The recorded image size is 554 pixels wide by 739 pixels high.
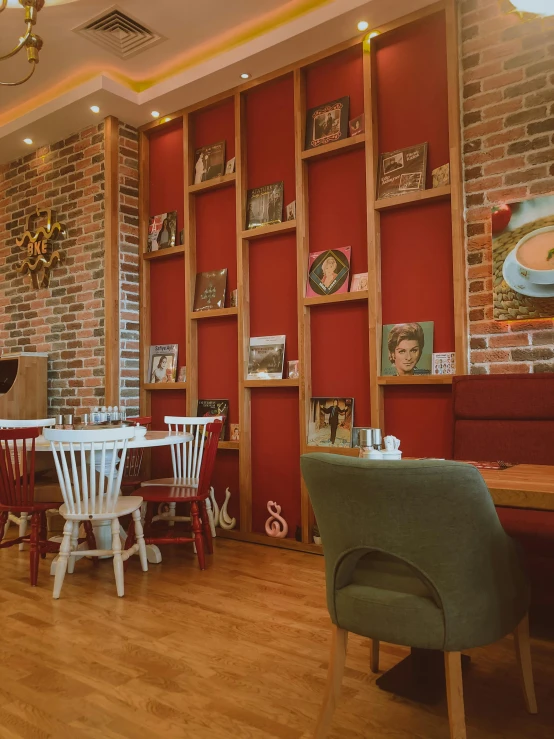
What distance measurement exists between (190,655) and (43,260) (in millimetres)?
4193

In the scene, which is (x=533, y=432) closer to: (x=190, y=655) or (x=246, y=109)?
(x=190, y=655)

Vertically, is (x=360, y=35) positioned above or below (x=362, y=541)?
above

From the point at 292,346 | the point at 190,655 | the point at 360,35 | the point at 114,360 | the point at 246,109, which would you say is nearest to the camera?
the point at 190,655

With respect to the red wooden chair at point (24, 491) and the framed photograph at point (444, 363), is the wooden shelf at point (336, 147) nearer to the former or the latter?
the framed photograph at point (444, 363)

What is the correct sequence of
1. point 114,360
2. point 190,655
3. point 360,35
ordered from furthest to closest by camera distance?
point 114,360 < point 360,35 < point 190,655

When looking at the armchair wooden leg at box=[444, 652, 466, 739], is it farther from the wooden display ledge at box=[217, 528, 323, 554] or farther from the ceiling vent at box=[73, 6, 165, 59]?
the ceiling vent at box=[73, 6, 165, 59]

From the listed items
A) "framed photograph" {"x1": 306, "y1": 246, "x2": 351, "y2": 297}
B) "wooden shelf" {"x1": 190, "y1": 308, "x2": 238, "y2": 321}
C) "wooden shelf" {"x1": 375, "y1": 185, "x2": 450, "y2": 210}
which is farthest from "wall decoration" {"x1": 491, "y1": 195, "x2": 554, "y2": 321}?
"wooden shelf" {"x1": 190, "y1": 308, "x2": 238, "y2": 321}

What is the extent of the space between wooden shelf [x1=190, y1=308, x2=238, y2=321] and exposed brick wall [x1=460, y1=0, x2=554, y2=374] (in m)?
1.81

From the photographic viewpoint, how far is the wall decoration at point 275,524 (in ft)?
13.9

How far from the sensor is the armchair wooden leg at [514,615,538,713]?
1.90 meters

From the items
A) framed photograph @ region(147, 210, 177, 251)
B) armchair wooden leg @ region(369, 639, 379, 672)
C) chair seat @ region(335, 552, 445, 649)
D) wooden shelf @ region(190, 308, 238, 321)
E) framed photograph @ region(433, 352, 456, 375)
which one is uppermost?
framed photograph @ region(147, 210, 177, 251)

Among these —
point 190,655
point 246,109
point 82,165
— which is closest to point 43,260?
point 82,165

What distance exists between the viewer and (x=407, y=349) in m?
3.74

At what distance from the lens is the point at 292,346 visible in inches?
171
